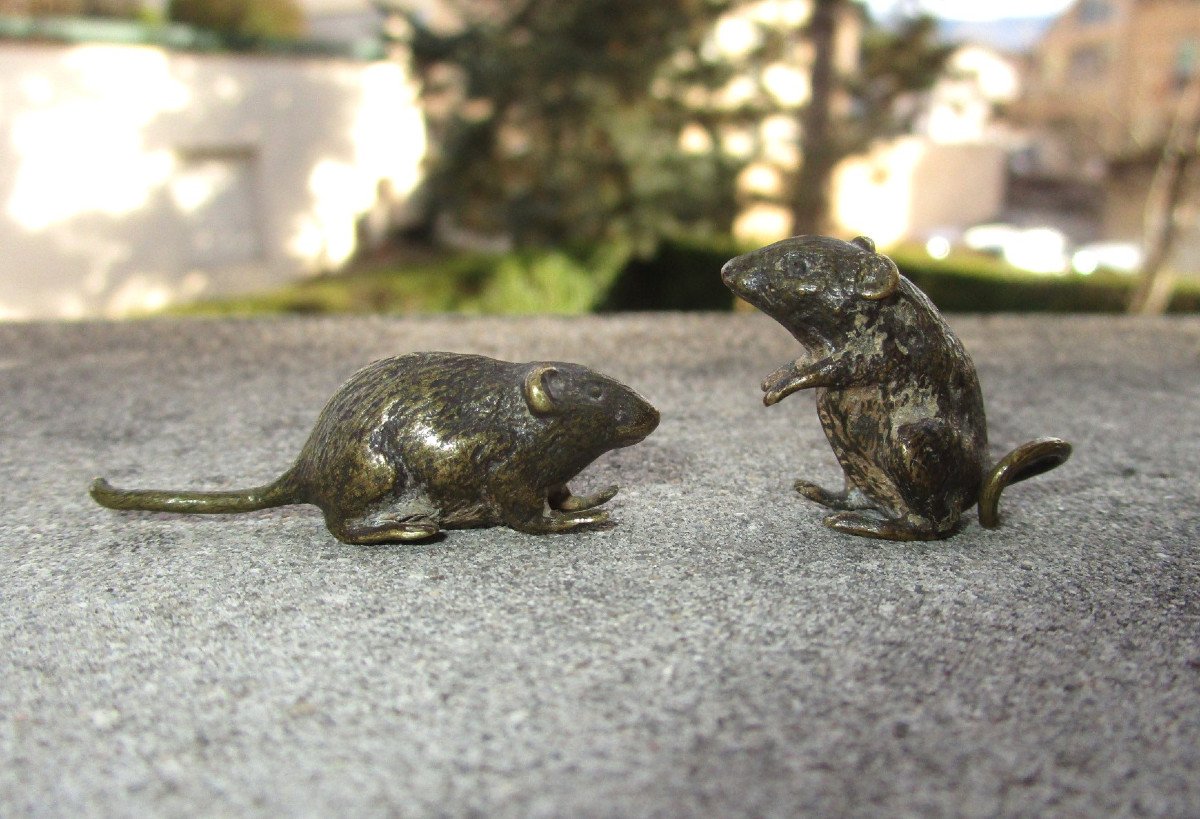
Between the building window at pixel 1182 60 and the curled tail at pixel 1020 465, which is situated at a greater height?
the building window at pixel 1182 60

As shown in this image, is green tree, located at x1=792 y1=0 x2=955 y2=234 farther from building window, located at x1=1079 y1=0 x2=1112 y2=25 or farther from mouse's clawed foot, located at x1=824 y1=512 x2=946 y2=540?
building window, located at x1=1079 y1=0 x2=1112 y2=25

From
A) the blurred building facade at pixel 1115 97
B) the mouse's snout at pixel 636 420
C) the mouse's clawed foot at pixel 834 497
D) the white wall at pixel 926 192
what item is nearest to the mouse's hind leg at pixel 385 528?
the mouse's snout at pixel 636 420

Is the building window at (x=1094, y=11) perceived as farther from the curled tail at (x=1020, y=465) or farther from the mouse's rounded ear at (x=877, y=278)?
the mouse's rounded ear at (x=877, y=278)

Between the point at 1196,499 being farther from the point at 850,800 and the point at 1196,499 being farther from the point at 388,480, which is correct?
the point at 388,480

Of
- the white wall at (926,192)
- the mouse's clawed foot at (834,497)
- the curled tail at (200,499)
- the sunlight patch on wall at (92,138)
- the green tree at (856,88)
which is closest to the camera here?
the curled tail at (200,499)

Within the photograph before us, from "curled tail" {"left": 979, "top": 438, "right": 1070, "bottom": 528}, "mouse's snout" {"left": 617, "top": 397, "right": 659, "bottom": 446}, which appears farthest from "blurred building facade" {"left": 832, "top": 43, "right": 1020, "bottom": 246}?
"mouse's snout" {"left": 617, "top": 397, "right": 659, "bottom": 446}

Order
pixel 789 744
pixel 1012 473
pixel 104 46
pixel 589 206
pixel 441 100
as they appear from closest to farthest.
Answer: pixel 789 744, pixel 1012 473, pixel 104 46, pixel 589 206, pixel 441 100

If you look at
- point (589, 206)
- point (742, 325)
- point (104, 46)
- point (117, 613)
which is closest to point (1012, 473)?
point (117, 613)

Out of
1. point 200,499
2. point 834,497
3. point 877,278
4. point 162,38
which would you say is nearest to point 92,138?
point 162,38
